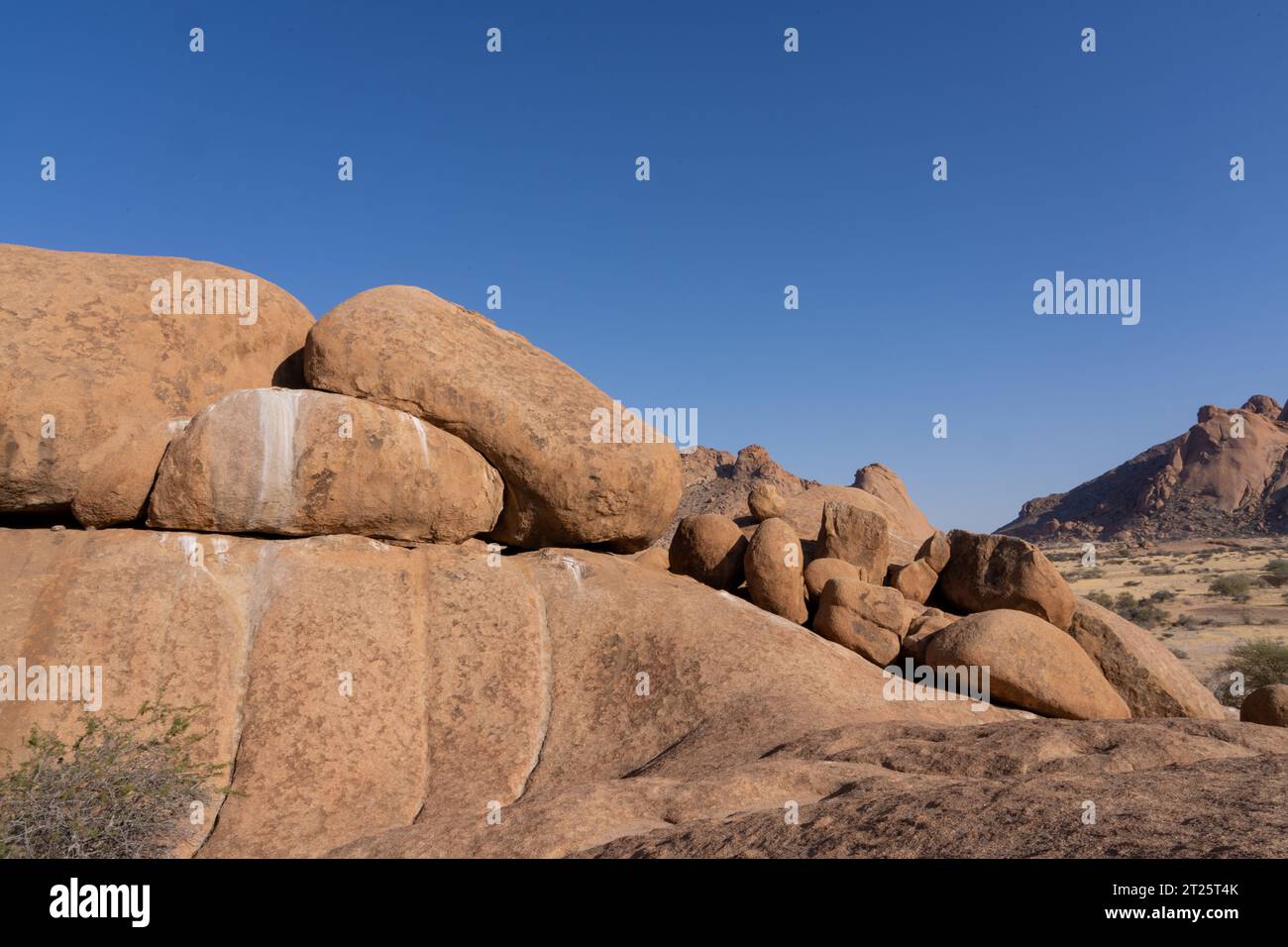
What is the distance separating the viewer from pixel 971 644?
10.8m

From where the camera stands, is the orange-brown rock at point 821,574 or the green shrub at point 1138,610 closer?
the orange-brown rock at point 821,574

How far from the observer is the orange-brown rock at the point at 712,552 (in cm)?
1339

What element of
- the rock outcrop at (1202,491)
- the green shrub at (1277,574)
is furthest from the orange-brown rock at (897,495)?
the rock outcrop at (1202,491)

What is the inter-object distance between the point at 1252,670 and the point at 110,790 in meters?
19.3

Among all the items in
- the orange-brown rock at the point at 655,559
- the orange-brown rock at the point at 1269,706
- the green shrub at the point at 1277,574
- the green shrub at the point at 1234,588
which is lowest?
the green shrub at the point at 1234,588

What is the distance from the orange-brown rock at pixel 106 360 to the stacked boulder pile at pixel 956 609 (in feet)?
25.3

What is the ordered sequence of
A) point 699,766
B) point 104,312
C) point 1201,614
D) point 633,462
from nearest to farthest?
1. point 699,766
2. point 104,312
3. point 633,462
4. point 1201,614

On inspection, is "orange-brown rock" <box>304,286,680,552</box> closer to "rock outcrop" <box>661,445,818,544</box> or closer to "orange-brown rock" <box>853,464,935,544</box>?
"orange-brown rock" <box>853,464,935,544</box>

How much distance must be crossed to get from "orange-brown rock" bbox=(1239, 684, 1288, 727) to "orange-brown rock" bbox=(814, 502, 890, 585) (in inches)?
207

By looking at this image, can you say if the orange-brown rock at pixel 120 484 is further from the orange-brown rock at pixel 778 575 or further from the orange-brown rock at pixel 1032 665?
the orange-brown rock at pixel 1032 665

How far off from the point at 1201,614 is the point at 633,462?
24.7 metres

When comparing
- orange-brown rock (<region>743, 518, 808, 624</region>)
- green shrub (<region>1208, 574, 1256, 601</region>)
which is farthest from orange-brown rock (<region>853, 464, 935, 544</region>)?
green shrub (<region>1208, 574, 1256, 601</region>)
